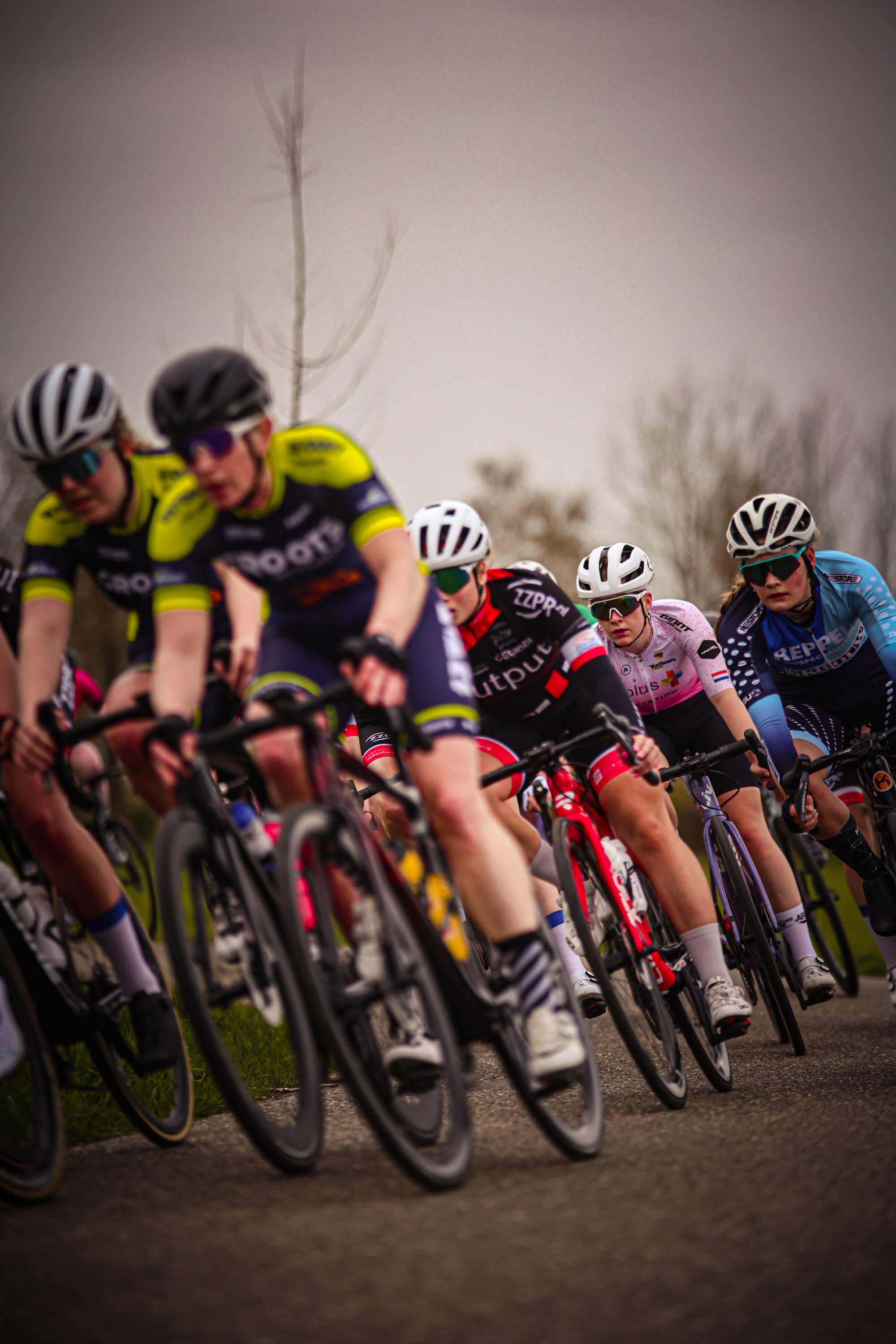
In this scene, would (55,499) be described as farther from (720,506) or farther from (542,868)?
(720,506)

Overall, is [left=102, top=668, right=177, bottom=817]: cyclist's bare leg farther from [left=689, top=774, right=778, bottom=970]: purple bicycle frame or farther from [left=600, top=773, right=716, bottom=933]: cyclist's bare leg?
[left=689, top=774, right=778, bottom=970]: purple bicycle frame

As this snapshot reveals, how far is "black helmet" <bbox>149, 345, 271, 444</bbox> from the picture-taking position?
3492 mm

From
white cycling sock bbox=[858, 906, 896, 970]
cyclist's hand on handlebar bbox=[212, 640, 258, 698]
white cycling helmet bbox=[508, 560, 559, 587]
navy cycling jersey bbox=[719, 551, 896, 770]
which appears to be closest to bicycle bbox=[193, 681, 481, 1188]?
cyclist's hand on handlebar bbox=[212, 640, 258, 698]

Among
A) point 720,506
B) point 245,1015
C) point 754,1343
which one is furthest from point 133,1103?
point 720,506

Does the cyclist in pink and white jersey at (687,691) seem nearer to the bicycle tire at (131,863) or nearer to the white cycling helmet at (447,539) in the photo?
the white cycling helmet at (447,539)

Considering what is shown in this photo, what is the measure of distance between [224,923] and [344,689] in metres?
0.76

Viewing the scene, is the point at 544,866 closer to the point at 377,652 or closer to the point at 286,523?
the point at 286,523

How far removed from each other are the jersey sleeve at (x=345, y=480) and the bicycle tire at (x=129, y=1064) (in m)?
1.69

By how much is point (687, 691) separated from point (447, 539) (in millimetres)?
2586

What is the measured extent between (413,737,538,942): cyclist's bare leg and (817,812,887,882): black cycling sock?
330 centimetres

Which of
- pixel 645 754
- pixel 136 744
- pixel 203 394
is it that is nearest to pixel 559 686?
pixel 645 754

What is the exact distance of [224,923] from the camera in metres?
3.38

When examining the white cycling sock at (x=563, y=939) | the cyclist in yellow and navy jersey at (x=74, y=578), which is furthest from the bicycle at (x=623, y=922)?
the cyclist in yellow and navy jersey at (x=74, y=578)

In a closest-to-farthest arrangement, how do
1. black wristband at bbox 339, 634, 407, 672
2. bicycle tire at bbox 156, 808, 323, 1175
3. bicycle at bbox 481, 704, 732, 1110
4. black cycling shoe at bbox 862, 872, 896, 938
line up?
1. bicycle tire at bbox 156, 808, 323, 1175
2. black wristband at bbox 339, 634, 407, 672
3. bicycle at bbox 481, 704, 732, 1110
4. black cycling shoe at bbox 862, 872, 896, 938
